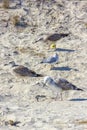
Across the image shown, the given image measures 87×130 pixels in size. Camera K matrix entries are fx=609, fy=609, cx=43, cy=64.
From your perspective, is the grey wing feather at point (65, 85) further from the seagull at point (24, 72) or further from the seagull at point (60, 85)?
the seagull at point (24, 72)

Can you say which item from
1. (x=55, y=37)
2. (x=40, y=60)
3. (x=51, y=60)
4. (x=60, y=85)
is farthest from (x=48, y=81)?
(x=55, y=37)

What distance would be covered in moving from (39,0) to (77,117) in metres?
10.8

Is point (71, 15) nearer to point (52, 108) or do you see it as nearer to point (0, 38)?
point (0, 38)

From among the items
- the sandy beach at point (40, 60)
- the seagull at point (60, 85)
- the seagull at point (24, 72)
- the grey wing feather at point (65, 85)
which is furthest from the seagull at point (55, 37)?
the grey wing feather at point (65, 85)

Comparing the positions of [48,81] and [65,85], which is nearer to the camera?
[65,85]

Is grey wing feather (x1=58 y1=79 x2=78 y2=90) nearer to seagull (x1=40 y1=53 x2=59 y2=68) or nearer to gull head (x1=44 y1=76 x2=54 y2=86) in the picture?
gull head (x1=44 y1=76 x2=54 y2=86)

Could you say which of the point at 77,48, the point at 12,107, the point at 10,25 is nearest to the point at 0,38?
the point at 10,25

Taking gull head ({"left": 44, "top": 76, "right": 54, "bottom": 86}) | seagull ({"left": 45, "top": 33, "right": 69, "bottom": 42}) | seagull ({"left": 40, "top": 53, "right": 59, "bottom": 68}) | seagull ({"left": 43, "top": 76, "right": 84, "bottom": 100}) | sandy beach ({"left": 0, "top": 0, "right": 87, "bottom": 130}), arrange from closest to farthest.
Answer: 1. sandy beach ({"left": 0, "top": 0, "right": 87, "bottom": 130})
2. seagull ({"left": 43, "top": 76, "right": 84, "bottom": 100})
3. gull head ({"left": 44, "top": 76, "right": 54, "bottom": 86})
4. seagull ({"left": 40, "top": 53, "right": 59, "bottom": 68})
5. seagull ({"left": 45, "top": 33, "right": 69, "bottom": 42})

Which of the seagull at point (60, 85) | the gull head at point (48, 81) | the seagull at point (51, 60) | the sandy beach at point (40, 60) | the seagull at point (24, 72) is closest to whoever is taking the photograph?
the sandy beach at point (40, 60)

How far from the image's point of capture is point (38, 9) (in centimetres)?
2278

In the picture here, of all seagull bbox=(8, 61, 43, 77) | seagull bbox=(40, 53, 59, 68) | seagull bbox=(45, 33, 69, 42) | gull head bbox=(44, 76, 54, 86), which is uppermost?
gull head bbox=(44, 76, 54, 86)

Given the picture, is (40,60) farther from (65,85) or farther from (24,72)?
(65,85)

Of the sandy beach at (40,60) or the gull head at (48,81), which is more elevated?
the gull head at (48,81)

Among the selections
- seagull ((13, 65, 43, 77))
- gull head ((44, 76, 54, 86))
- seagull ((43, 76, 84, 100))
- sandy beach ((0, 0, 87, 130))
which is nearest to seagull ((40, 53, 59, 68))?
sandy beach ((0, 0, 87, 130))
